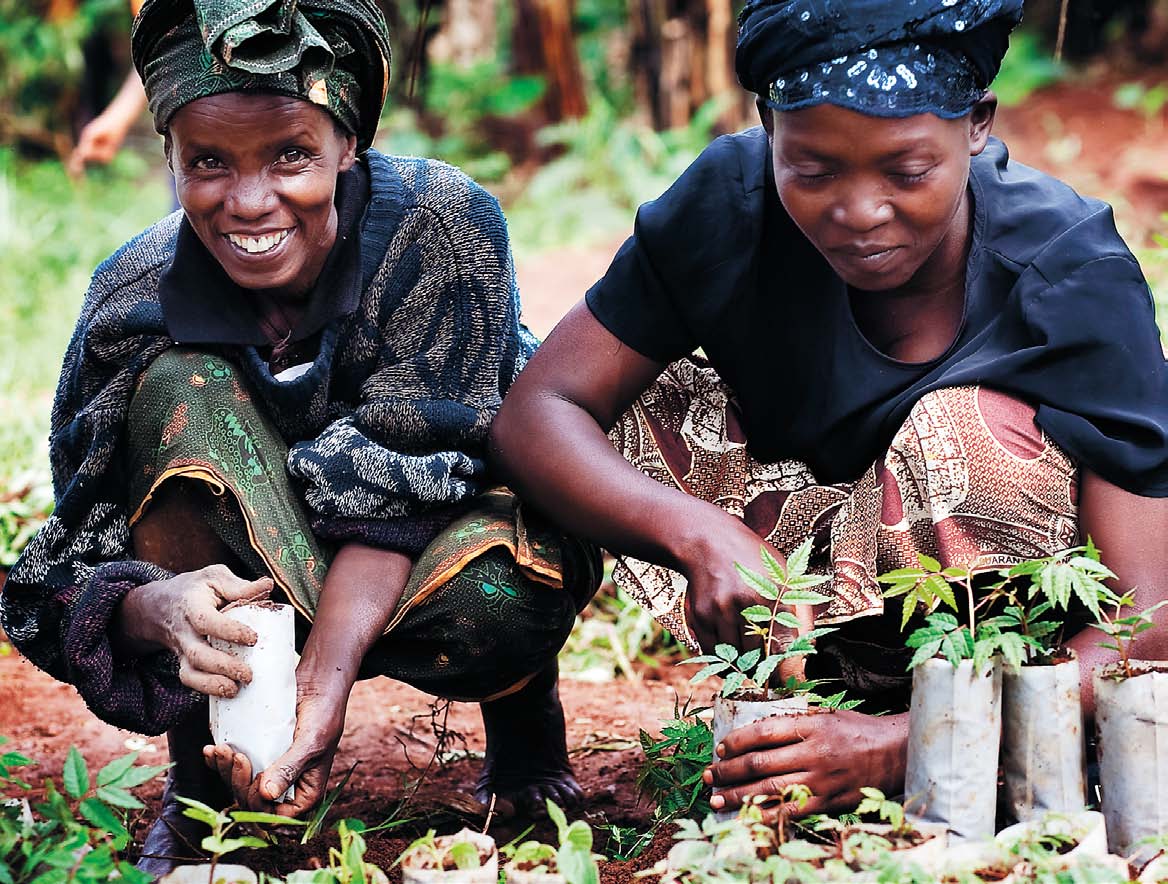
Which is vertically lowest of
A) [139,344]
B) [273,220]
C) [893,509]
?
[893,509]

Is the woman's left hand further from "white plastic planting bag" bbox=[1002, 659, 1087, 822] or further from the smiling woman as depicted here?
the smiling woman

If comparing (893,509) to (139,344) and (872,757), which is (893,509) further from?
(139,344)

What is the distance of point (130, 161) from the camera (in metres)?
12.3

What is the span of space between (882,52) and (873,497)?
737mm

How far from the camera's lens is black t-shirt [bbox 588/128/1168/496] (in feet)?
7.79

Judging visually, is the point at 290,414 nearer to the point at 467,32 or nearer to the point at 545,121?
the point at 545,121

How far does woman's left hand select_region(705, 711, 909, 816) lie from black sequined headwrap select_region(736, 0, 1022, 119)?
942 millimetres

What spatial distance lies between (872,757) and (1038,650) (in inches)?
11.5

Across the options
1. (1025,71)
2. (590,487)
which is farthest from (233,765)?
(1025,71)

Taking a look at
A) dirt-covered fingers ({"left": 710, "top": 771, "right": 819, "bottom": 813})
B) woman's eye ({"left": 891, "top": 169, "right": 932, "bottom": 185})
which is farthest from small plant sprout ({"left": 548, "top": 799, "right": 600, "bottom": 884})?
woman's eye ({"left": 891, "top": 169, "right": 932, "bottom": 185})

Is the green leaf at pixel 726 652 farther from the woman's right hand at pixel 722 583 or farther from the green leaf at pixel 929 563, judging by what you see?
the green leaf at pixel 929 563

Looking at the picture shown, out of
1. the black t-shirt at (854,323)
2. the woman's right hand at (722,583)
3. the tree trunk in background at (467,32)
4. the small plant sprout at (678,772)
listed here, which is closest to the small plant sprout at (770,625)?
the woman's right hand at (722,583)

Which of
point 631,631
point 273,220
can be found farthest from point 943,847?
point 631,631

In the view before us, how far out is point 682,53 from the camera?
938 centimetres
